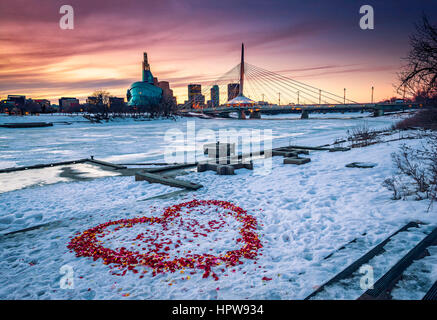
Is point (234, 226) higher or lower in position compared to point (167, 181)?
lower

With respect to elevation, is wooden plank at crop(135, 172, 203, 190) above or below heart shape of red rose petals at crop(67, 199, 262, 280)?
above

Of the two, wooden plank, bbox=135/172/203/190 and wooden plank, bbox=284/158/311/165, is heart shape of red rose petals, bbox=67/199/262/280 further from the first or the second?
wooden plank, bbox=284/158/311/165

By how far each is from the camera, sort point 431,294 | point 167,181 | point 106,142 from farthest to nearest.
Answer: point 106,142 → point 167,181 → point 431,294

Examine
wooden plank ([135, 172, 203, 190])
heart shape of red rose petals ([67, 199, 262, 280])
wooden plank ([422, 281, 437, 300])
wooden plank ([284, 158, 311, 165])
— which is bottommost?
heart shape of red rose petals ([67, 199, 262, 280])

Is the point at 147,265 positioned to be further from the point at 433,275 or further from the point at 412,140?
the point at 412,140

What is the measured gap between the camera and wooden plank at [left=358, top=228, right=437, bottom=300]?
3.92 meters

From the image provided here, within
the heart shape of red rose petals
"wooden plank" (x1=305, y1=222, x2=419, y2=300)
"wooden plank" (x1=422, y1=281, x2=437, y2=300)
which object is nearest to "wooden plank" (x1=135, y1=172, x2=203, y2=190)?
the heart shape of red rose petals

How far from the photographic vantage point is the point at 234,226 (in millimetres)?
6898

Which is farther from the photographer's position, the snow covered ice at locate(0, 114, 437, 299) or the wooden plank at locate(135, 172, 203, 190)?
the wooden plank at locate(135, 172, 203, 190)

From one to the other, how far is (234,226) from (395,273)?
3.51 metres

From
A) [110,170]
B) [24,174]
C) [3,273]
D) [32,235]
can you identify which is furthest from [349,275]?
[24,174]

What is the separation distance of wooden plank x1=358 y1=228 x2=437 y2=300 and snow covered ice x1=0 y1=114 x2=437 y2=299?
5.1 inches

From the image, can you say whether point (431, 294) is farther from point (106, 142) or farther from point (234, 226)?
point (106, 142)

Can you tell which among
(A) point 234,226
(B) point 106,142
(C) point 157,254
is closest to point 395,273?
(A) point 234,226
